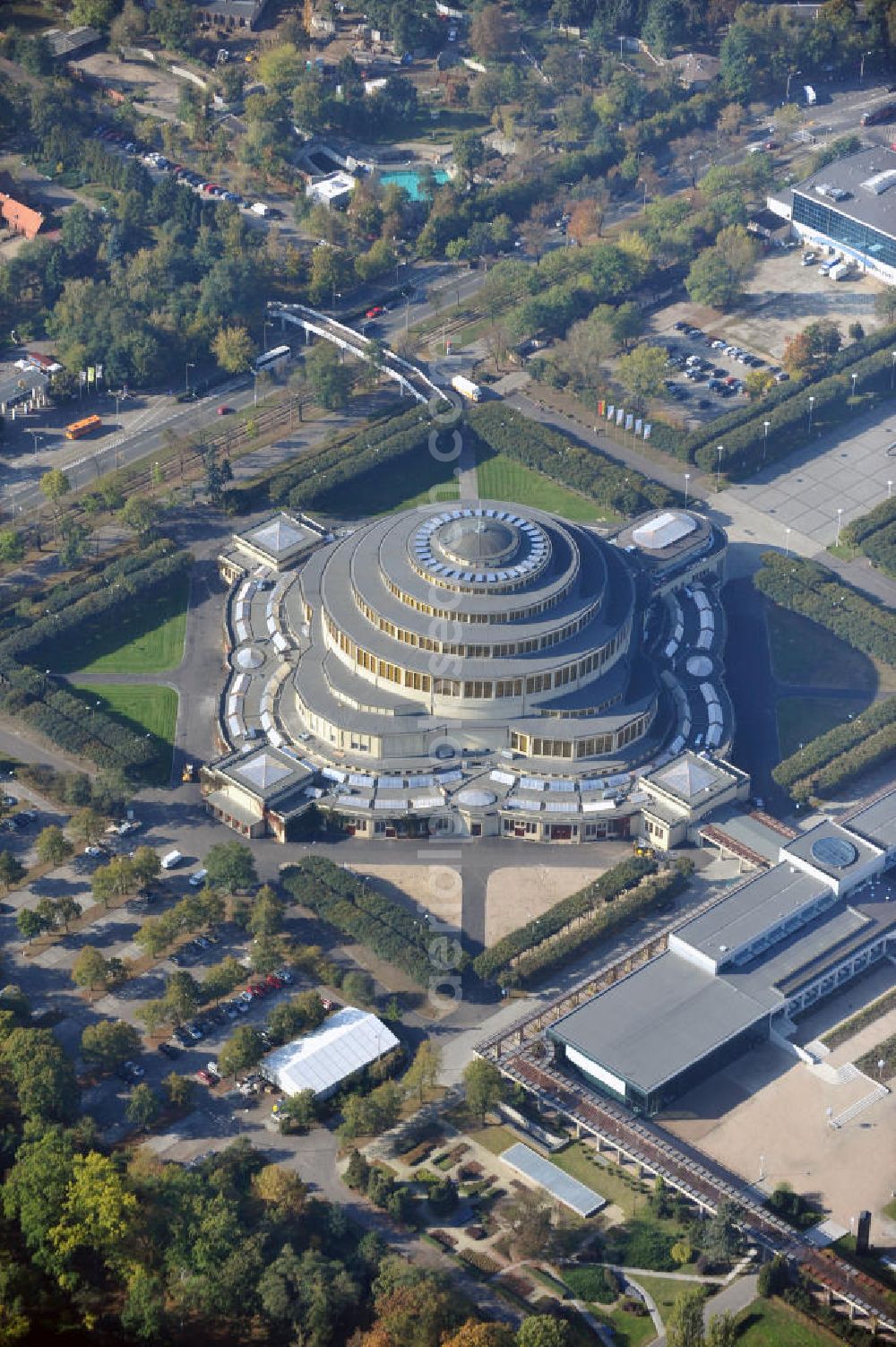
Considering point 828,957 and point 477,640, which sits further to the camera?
point 477,640

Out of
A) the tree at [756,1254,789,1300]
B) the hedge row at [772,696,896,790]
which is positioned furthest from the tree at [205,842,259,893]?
the tree at [756,1254,789,1300]

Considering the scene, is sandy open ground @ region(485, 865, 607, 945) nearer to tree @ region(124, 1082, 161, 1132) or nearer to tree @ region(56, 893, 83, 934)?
tree @ region(124, 1082, 161, 1132)

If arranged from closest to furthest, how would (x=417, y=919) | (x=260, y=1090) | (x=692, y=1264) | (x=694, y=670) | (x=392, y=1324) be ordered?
1. (x=392, y=1324)
2. (x=692, y=1264)
3. (x=260, y=1090)
4. (x=417, y=919)
5. (x=694, y=670)

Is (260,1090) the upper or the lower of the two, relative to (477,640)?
lower

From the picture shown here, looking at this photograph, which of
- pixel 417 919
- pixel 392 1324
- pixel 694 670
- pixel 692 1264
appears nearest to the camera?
pixel 392 1324

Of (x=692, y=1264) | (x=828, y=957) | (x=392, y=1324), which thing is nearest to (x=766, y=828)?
(x=828, y=957)

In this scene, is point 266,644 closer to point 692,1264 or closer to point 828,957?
point 828,957

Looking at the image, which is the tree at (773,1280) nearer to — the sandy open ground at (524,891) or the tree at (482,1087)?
the tree at (482,1087)

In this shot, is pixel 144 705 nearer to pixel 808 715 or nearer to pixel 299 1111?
pixel 299 1111

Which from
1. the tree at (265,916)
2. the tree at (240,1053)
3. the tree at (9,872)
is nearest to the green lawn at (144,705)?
the tree at (9,872)
